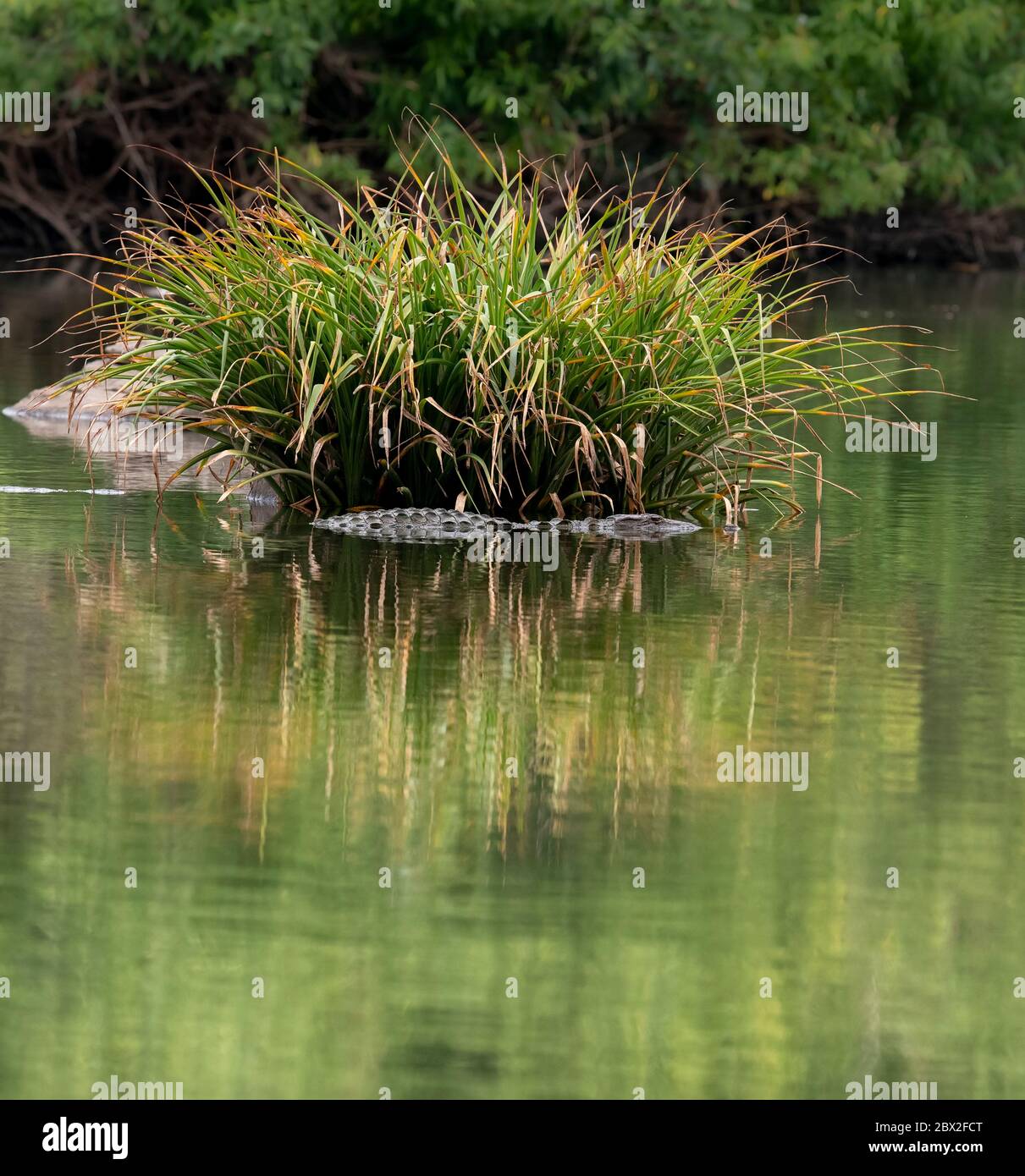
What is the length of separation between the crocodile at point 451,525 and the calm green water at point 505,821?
0.25 metres

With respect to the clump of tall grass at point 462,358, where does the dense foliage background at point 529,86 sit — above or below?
above

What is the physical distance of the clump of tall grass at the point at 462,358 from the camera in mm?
11039

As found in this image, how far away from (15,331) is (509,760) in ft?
56.5

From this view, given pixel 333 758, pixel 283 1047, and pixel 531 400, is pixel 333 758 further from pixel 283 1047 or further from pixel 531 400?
pixel 531 400

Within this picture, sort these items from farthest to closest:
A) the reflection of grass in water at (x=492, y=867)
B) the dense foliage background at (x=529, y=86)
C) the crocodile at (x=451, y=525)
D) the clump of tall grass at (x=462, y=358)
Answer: the dense foliage background at (x=529, y=86) < the crocodile at (x=451, y=525) < the clump of tall grass at (x=462, y=358) < the reflection of grass in water at (x=492, y=867)

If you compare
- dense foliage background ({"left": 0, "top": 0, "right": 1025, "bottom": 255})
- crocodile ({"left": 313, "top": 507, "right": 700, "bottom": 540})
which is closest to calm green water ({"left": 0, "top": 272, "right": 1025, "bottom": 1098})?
crocodile ({"left": 313, "top": 507, "right": 700, "bottom": 540})

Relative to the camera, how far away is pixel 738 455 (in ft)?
41.1

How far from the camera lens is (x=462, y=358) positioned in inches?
438

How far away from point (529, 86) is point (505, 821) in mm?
27005

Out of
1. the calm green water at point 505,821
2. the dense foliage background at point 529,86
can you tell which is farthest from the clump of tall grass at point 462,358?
the dense foliage background at point 529,86

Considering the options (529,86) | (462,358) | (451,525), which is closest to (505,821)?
(462,358)

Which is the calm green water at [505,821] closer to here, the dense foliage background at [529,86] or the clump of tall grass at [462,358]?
the clump of tall grass at [462,358]

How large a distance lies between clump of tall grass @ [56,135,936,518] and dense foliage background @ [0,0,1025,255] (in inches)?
773

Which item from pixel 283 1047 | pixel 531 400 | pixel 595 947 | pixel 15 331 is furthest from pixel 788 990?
pixel 15 331
